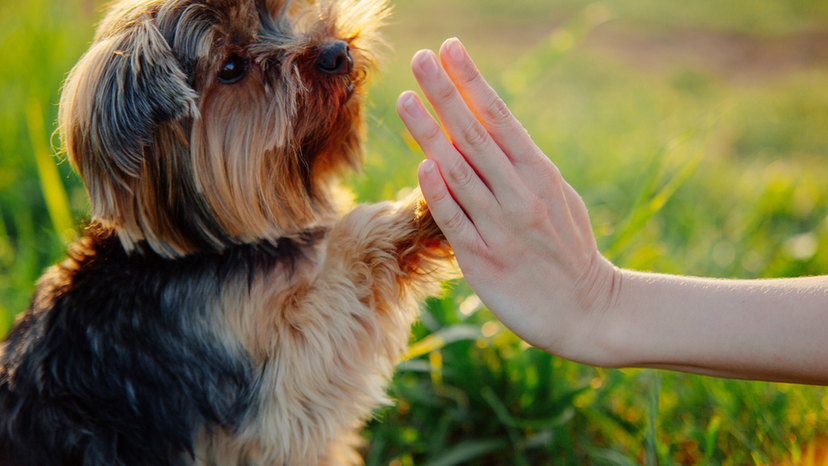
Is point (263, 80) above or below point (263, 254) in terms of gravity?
above

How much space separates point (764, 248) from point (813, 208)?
90 centimetres

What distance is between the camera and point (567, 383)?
7.21ft

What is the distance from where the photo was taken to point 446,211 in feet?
4.40

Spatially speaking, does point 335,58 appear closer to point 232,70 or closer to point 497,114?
point 232,70

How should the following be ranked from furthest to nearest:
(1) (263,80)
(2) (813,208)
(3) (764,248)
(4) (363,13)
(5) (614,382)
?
(2) (813,208), (3) (764,248), (5) (614,382), (4) (363,13), (1) (263,80)

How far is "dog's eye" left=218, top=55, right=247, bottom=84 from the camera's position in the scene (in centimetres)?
157

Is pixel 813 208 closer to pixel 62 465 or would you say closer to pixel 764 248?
pixel 764 248

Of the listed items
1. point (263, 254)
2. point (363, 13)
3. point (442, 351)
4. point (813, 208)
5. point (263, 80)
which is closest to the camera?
point (263, 80)

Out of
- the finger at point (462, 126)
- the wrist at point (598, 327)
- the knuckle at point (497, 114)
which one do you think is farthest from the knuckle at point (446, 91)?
the wrist at point (598, 327)

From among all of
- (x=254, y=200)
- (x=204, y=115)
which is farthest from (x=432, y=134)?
(x=204, y=115)

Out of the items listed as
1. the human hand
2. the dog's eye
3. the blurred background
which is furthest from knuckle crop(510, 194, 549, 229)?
the dog's eye

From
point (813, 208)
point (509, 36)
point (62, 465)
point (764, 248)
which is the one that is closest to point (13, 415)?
point (62, 465)

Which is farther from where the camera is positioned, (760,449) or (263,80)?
(760,449)

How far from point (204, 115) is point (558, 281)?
49.5 inches
